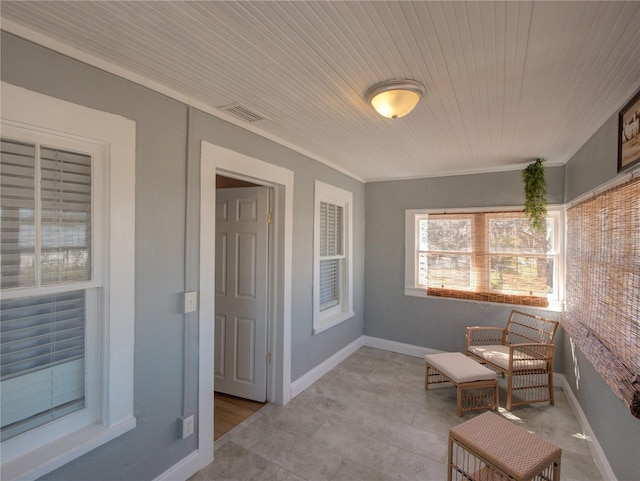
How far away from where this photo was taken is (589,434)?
2.36 metres

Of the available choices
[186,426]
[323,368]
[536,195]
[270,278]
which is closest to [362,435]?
[323,368]

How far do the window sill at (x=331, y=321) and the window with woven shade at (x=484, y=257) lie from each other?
911 mm

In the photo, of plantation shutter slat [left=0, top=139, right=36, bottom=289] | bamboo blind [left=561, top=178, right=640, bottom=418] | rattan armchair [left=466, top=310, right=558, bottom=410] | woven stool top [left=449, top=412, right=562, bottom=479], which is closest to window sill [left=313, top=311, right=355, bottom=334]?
rattan armchair [left=466, top=310, right=558, bottom=410]

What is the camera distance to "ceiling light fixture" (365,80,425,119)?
169 centimetres

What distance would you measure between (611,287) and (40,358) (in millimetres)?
3178

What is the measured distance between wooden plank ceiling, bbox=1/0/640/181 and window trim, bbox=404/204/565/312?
124 cm

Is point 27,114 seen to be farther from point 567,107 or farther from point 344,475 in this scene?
point 567,107

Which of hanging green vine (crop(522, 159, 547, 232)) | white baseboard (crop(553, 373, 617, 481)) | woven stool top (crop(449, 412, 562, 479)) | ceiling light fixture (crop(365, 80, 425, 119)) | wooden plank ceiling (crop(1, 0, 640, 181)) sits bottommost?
white baseboard (crop(553, 373, 617, 481))

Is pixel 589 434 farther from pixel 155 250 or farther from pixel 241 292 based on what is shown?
pixel 155 250

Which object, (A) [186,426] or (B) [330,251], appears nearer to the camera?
(A) [186,426]

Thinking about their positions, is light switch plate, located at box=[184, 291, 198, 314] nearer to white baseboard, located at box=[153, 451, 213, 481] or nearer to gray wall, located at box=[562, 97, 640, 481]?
white baseboard, located at box=[153, 451, 213, 481]

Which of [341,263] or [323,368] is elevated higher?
[341,263]

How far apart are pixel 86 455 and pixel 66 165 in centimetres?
140

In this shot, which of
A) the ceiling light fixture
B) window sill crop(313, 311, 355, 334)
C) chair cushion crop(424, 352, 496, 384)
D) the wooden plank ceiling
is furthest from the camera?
window sill crop(313, 311, 355, 334)
